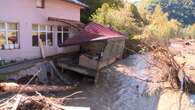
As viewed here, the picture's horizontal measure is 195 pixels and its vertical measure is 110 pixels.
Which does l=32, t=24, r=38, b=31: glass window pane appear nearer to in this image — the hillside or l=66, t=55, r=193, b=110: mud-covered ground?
l=66, t=55, r=193, b=110: mud-covered ground

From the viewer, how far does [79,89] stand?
20688 mm

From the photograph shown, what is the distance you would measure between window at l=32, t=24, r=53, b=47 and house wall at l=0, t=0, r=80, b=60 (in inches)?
12.6

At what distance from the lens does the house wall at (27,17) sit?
20500 mm

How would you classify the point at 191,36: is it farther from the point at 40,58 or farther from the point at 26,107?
the point at 26,107

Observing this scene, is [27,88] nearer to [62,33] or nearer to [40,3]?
[40,3]

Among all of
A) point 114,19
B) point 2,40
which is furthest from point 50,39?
point 114,19

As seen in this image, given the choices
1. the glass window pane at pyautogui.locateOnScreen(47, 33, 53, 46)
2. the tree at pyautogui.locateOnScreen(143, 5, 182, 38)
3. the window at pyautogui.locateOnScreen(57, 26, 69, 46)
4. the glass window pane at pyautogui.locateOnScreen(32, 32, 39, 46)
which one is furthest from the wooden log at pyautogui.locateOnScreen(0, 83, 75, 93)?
the tree at pyautogui.locateOnScreen(143, 5, 182, 38)

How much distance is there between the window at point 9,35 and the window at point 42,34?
7.00 ft

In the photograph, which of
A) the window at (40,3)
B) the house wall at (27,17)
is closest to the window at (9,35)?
the house wall at (27,17)

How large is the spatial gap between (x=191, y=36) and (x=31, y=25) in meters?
89.4

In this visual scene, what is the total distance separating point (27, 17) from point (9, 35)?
83.3 inches

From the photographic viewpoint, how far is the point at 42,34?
25.1 m

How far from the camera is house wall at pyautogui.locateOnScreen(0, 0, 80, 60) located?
2050 cm

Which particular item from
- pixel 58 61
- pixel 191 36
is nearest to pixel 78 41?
pixel 58 61
